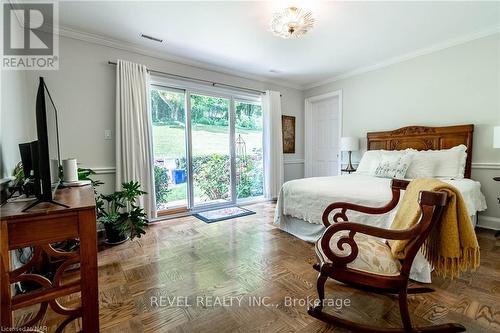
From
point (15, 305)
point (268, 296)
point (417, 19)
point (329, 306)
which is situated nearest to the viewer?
point (15, 305)

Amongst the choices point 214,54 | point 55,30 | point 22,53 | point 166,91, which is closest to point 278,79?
point 214,54

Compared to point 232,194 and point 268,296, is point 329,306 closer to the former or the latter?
point 268,296

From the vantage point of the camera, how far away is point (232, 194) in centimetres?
422

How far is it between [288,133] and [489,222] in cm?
333

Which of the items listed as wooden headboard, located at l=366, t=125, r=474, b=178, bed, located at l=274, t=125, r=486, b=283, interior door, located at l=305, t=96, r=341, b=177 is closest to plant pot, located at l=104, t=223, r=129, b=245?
bed, located at l=274, t=125, r=486, b=283

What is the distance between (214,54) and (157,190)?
2.25 meters

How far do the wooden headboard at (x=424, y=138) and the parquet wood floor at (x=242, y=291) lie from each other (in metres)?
1.19

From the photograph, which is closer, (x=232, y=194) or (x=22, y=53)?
(x=22, y=53)

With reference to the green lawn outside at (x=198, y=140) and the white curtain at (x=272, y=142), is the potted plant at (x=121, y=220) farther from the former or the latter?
the white curtain at (x=272, y=142)

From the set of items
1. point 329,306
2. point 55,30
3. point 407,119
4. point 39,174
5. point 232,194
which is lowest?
point 329,306

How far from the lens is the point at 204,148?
154 inches

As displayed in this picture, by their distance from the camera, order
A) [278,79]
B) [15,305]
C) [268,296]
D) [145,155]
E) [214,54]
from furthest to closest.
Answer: [278,79], [214,54], [145,155], [268,296], [15,305]

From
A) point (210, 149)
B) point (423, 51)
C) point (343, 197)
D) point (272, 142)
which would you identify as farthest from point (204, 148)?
point (423, 51)

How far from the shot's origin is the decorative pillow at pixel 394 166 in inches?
115
